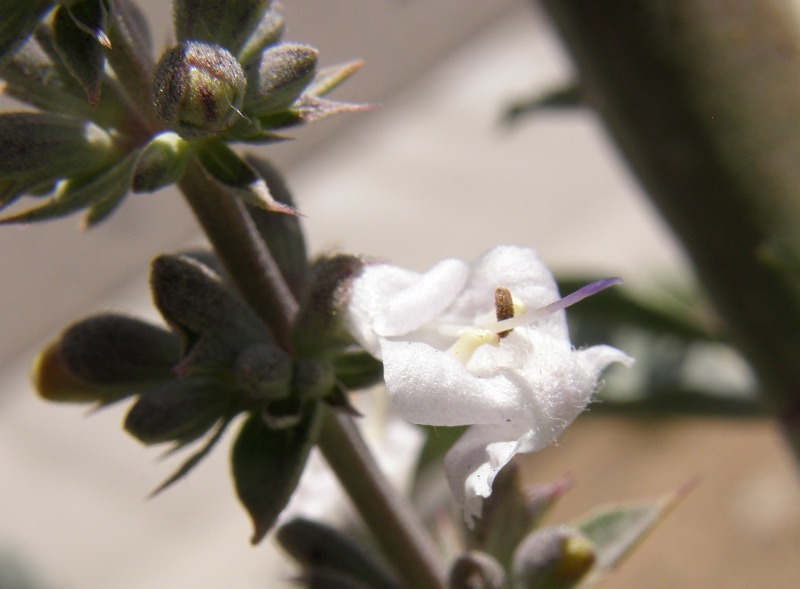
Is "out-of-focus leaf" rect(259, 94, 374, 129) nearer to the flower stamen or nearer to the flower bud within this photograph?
the flower stamen

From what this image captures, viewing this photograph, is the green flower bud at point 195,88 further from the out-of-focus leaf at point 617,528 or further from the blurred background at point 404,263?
the blurred background at point 404,263

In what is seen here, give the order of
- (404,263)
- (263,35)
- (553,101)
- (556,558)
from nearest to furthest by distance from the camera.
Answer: (263,35) → (556,558) → (553,101) → (404,263)

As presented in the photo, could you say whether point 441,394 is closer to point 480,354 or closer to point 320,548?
point 480,354

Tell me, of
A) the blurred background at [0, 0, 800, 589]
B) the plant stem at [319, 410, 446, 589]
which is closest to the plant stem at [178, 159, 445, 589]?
the plant stem at [319, 410, 446, 589]

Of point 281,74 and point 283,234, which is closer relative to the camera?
point 281,74

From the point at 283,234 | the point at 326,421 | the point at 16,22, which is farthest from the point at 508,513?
the point at 16,22

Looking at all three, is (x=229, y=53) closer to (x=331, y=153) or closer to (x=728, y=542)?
(x=728, y=542)
